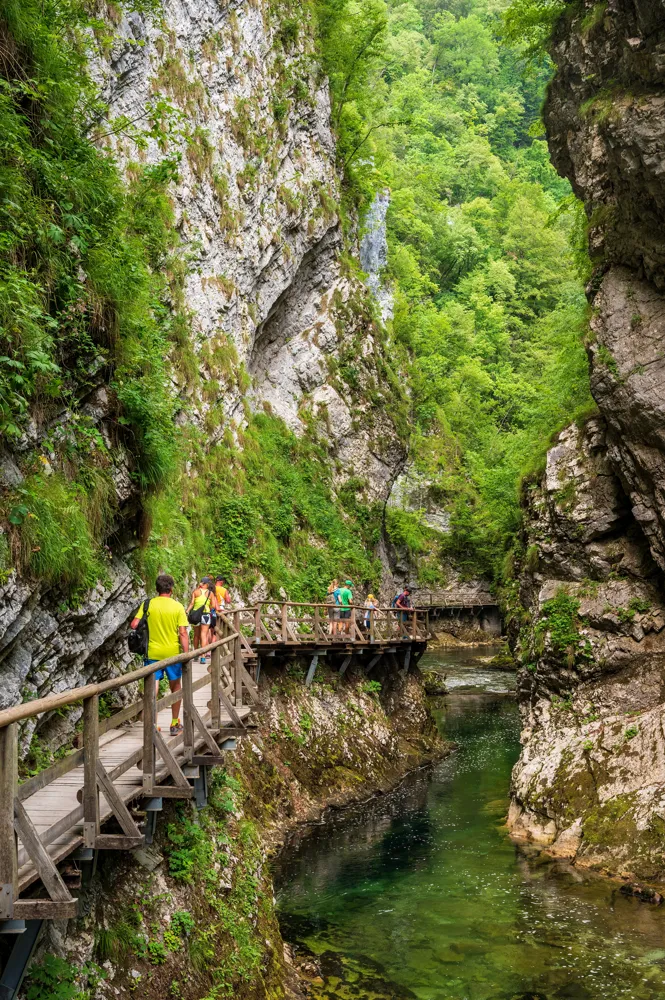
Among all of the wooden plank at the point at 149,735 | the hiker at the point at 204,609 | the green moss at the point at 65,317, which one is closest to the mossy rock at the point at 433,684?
the hiker at the point at 204,609

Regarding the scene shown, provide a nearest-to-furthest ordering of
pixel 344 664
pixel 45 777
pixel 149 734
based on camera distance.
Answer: pixel 45 777, pixel 149 734, pixel 344 664

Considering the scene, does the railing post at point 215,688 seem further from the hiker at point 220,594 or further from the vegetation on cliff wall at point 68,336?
the hiker at point 220,594

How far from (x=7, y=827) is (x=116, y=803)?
4.28ft

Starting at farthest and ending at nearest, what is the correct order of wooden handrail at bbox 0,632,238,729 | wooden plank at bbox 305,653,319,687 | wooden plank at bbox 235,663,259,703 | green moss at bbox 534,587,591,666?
wooden plank at bbox 305,653,319,687 < green moss at bbox 534,587,591,666 < wooden plank at bbox 235,663,259,703 < wooden handrail at bbox 0,632,238,729

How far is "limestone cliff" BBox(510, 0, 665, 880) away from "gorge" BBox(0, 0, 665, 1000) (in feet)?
0.24

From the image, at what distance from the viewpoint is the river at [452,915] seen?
424 inches

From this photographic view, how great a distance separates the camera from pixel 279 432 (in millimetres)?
28906

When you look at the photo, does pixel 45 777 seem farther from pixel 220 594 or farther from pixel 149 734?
pixel 220 594

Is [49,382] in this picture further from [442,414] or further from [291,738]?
[442,414]

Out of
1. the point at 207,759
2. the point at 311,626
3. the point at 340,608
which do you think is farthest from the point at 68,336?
the point at 311,626

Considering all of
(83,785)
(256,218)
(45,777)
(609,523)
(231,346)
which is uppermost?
(256,218)

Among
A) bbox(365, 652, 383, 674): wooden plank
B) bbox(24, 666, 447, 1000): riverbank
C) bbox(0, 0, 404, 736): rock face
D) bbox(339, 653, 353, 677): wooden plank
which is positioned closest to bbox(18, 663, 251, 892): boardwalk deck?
bbox(24, 666, 447, 1000): riverbank

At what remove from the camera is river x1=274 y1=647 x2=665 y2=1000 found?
10781 millimetres

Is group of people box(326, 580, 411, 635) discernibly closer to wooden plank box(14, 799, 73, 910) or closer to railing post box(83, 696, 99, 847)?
railing post box(83, 696, 99, 847)
